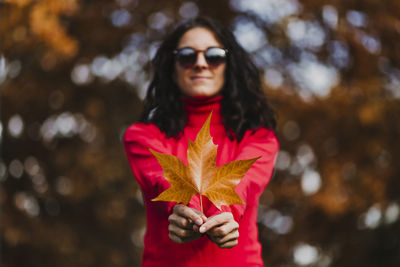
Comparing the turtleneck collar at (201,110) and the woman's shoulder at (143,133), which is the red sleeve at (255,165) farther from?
the woman's shoulder at (143,133)

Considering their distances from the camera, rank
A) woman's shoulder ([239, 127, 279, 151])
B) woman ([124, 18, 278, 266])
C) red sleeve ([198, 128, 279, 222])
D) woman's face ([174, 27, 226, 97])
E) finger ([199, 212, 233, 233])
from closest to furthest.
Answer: finger ([199, 212, 233, 233]) < red sleeve ([198, 128, 279, 222]) < woman ([124, 18, 278, 266]) < woman's shoulder ([239, 127, 279, 151]) < woman's face ([174, 27, 226, 97])

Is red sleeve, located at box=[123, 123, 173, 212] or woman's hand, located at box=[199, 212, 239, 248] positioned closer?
woman's hand, located at box=[199, 212, 239, 248]

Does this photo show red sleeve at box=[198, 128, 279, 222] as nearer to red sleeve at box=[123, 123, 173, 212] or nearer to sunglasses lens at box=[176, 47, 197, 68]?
red sleeve at box=[123, 123, 173, 212]

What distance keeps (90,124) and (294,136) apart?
3261mm

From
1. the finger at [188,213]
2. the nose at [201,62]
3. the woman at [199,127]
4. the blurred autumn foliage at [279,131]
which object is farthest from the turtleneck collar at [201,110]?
the blurred autumn foliage at [279,131]

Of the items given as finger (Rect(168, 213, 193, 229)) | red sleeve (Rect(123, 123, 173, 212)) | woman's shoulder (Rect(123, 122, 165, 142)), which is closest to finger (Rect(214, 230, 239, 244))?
finger (Rect(168, 213, 193, 229))

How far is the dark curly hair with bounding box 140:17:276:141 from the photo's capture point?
7.69ft

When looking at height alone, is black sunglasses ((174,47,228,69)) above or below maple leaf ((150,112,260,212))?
above

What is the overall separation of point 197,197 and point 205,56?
Answer: 77 cm

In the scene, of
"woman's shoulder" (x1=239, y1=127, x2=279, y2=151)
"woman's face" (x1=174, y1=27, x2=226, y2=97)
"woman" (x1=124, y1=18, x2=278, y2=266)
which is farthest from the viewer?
"woman's face" (x1=174, y1=27, x2=226, y2=97)

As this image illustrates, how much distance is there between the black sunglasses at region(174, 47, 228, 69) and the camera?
92.1 inches

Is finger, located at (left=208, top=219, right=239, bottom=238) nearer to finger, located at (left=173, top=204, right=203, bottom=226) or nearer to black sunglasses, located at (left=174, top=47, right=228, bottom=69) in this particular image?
finger, located at (left=173, top=204, right=203, bottom=226)

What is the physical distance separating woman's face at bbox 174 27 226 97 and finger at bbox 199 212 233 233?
792 millimetres

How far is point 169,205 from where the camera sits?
6.19 feet
